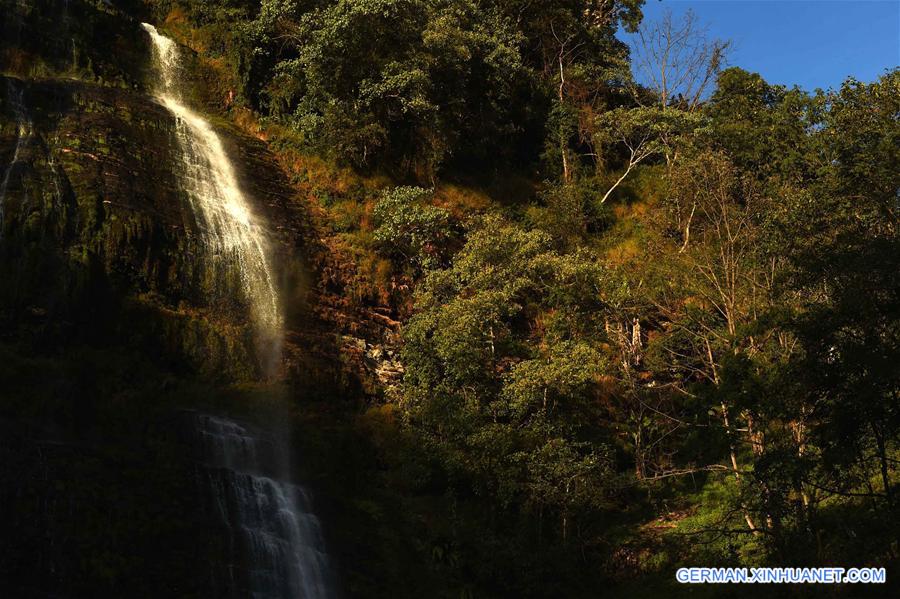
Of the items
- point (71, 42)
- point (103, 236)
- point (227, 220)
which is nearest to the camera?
point (103, 236)

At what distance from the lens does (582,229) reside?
1158 inches

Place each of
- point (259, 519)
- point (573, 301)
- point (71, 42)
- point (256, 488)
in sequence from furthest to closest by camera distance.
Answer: point (71, 42)
point (573, 301)
point (256, 488)
point (259, 519)

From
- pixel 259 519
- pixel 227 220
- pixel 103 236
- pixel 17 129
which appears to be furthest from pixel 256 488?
pixel 17 129

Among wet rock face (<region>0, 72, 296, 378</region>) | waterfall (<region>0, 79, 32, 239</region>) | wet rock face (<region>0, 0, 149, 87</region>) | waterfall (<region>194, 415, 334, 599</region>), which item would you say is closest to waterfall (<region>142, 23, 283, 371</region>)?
wet rock face (<region>0, 72, 296, 378</region>)

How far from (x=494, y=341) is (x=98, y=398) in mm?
9471

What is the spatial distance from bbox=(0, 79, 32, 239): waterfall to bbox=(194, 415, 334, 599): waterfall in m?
7.35

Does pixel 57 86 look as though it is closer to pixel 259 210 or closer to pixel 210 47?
pixel 259 210

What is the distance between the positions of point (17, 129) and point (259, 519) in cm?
1308

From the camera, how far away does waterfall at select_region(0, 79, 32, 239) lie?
1977cm

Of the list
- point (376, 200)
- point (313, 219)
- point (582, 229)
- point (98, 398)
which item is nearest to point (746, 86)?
point (582, 229)

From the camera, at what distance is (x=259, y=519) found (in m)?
16.1

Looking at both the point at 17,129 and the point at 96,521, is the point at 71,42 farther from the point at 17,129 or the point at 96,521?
the point at 96,521

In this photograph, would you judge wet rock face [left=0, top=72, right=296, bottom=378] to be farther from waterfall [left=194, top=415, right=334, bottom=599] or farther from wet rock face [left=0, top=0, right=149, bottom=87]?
wet rock face [left=0, top=0, right=149, bottom=87]

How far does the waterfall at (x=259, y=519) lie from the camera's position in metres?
15.1
